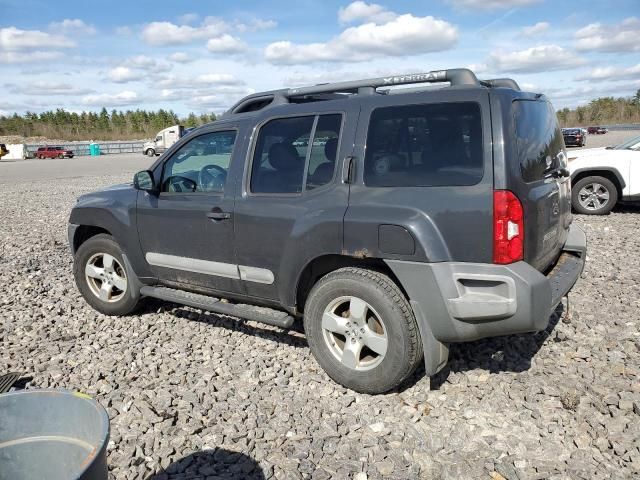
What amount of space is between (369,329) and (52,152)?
48.2 m

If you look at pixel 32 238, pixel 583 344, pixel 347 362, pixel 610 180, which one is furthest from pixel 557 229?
pixel 32 238

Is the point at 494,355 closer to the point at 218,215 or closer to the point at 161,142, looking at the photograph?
the point at 218,215

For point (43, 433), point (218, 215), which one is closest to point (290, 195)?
point (218, 215)

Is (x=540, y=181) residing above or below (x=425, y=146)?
below

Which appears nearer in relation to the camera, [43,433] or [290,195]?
[43,433]

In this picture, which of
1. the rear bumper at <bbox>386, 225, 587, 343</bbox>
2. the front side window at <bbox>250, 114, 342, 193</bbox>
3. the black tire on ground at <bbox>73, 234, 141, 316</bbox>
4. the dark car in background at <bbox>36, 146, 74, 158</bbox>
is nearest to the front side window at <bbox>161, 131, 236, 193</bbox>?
the front side window at <bbox>250, 114, 342, 193</bbox>

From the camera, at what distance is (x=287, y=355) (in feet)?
14.3

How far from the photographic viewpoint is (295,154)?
4.04m

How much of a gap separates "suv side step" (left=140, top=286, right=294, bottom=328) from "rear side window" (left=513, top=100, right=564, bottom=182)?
6.37 ft

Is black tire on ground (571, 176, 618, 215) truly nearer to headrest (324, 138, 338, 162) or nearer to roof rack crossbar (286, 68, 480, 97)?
roof rack crossbar (286, 68, 480, 97)

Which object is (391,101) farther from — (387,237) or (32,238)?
(32,238)

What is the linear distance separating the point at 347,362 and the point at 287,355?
788mm

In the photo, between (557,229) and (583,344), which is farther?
(583,344)

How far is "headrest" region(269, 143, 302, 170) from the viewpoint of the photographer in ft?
13.2
